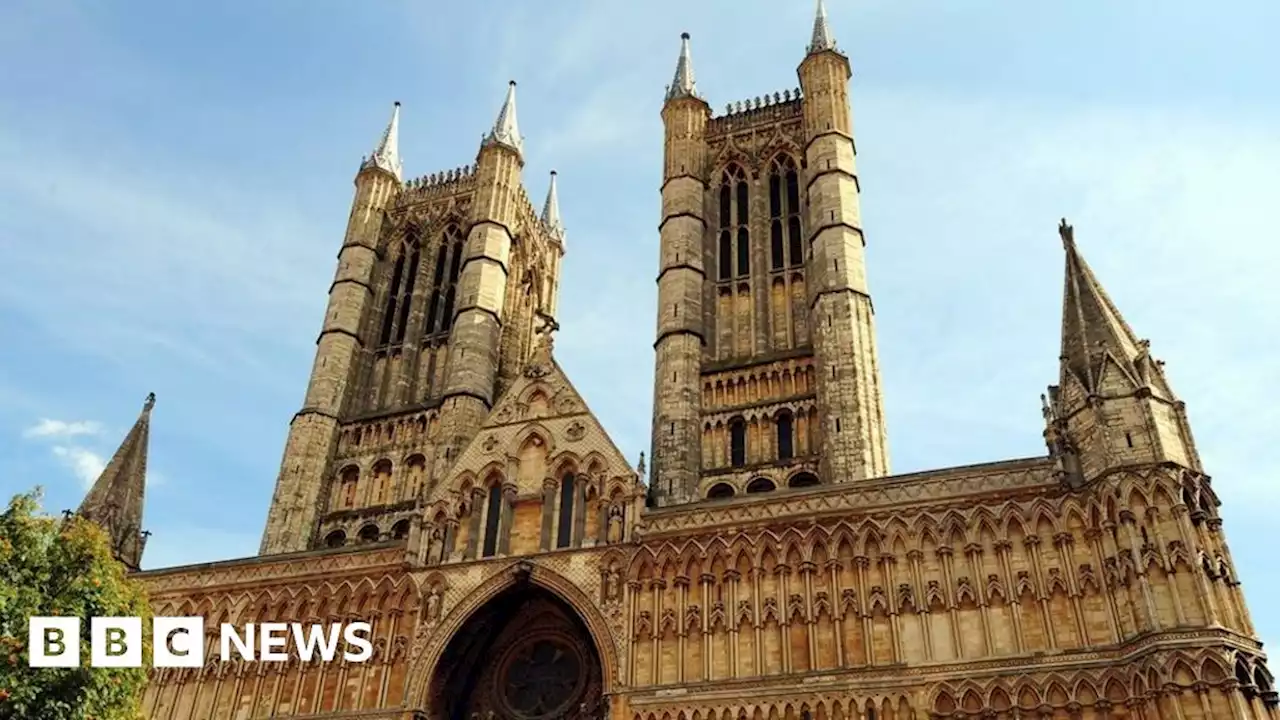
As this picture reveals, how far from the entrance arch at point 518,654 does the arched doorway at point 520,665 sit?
0.02 metres

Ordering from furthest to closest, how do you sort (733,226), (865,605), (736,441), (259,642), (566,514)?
(733,226) < (736,441) < (259,642) < (566,514) < (865,605)

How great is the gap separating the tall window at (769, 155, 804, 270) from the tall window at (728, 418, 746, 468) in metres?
7.52

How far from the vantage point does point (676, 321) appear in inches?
1550

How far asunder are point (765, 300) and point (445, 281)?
15141 mm

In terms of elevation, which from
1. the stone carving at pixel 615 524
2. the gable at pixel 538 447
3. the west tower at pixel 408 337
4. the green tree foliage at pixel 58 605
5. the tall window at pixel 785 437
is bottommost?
the green tree foliage at pixel 58 605

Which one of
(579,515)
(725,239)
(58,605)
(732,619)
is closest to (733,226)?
(725,239)

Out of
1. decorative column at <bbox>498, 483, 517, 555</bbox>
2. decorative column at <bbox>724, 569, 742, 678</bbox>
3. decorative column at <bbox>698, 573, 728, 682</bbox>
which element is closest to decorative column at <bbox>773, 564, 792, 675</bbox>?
decorative column at <bbox>724, 569, 742, 678</bbox>

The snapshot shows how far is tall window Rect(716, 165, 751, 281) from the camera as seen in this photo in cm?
4212

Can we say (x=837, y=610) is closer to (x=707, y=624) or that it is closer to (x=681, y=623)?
(x=707, y=624)

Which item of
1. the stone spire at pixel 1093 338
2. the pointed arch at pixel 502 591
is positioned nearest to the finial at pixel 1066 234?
the stone spire at pixel 1093 338

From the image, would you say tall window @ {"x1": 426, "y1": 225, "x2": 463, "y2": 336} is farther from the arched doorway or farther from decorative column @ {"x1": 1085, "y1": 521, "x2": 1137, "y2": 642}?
decorative column @ {"x1": 1085, "y1": 521, "x2": 1137, "y2": 642}

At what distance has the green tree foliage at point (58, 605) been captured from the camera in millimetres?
17891

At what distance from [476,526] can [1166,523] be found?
50.0ft

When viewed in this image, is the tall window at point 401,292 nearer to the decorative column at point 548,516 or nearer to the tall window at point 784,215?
the tall window at point 784,215
